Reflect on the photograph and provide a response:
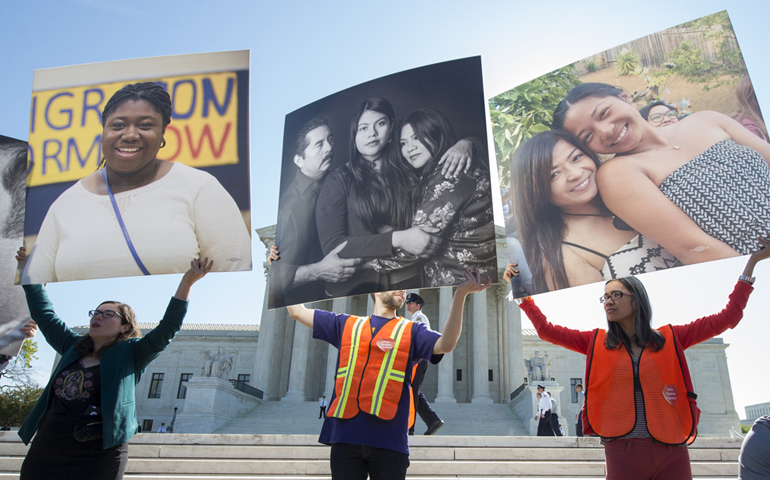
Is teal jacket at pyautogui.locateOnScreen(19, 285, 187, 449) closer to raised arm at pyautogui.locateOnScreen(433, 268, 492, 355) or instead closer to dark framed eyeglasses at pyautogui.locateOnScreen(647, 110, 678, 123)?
raised arm at pyautogui.locateOnScreen(433, 268, 492, 355)

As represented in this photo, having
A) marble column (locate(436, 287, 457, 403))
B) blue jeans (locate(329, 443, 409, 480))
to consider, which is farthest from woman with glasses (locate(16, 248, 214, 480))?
marble column (locate(436, 287, 457, 403))

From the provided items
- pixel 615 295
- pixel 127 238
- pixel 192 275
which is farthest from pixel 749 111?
pixel 127 238

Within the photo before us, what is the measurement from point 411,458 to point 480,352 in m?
28.4

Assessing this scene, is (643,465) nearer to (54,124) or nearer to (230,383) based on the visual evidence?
(54,124)

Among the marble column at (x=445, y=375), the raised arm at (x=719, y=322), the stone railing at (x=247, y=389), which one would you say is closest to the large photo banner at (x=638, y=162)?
the raised arm at (x=719, y=322)

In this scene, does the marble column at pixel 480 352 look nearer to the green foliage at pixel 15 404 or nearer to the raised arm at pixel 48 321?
the raised arm at pixel 48 321

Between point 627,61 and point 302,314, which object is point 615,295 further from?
point 627,61

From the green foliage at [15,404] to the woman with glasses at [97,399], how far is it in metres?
56.3

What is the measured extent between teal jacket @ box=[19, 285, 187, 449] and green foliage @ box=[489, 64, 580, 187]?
385cm

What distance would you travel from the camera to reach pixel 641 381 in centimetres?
407

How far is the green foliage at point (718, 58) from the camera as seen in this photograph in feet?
17.6

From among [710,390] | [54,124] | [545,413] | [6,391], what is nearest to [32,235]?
[54,124]

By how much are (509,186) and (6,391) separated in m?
61.1

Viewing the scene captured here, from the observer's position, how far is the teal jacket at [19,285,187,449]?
13.5 ft
